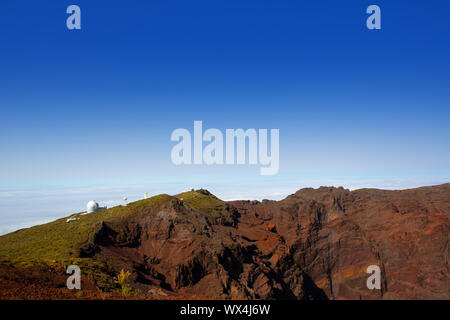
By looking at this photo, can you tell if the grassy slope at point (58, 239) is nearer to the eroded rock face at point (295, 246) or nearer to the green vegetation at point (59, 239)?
the green vegetation at point (59, 239)

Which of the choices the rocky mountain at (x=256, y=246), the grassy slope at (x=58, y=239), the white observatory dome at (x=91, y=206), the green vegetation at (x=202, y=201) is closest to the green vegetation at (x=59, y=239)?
the grassy slope at (x=58, y=239)

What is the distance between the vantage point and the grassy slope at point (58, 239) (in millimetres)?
30117

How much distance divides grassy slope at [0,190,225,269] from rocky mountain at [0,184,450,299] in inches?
8.2

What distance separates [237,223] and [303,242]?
80.4 ft

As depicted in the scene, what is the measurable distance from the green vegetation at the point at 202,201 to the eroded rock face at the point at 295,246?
2.73m

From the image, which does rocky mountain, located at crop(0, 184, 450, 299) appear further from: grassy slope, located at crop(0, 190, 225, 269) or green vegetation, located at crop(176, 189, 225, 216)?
green vegetation, located at crop(176, 189, 225, 216)

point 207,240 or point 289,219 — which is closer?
point 207,240

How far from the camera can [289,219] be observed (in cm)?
9094

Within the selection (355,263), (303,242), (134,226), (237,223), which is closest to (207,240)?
(134,226)

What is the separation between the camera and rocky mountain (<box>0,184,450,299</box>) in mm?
34656

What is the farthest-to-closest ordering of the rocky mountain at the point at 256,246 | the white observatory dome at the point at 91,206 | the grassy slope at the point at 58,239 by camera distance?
the white observatory dome at the point at 91,206, the rocky mountain at the point at 256,246, the grassy slope at the point at 58,239

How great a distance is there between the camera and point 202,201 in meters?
76.0
